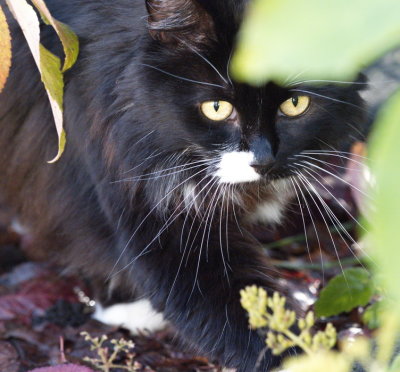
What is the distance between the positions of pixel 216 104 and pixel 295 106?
0.60ft

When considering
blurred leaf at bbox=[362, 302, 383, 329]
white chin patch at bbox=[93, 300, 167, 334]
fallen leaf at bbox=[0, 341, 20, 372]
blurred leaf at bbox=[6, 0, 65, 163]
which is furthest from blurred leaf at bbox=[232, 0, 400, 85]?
white chin patch at bbox=[93, 300, 167, 334]

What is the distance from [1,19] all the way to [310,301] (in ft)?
4.11

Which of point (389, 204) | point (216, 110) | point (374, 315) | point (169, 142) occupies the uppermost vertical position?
point (389, 204)

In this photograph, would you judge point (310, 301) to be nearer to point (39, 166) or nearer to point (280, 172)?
point (280, 172)

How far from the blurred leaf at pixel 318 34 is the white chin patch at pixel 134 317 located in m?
1.75

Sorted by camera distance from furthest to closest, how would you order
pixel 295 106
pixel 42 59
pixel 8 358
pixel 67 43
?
pixel 8 358
pixel 295 106
pixel 67 43
pixel 42 59

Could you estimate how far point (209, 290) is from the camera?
1.62 metres

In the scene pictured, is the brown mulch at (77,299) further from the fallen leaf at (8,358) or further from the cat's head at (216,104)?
the cat's head at (216,104)

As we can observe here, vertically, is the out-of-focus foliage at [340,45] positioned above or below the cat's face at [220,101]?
above

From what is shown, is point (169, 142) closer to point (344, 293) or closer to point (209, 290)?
point (209, 290)

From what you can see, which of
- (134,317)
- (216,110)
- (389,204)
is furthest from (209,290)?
(389,204)

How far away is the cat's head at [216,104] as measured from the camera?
4.76ft

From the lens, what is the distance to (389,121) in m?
0.42

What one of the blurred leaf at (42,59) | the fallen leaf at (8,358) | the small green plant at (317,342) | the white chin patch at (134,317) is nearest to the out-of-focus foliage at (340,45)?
the small green plant at (317,342)
